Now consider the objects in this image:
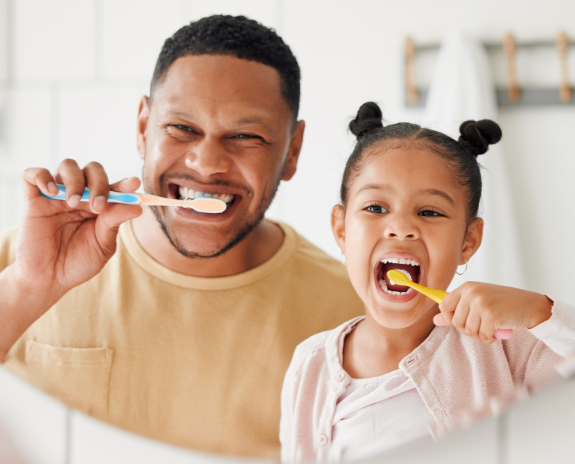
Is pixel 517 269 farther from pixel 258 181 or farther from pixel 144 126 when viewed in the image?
pixel 144 126

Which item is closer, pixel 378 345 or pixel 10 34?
pixel 378 345

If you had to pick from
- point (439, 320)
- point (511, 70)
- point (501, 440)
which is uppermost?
point (511, 70)

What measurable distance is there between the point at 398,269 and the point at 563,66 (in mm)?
226

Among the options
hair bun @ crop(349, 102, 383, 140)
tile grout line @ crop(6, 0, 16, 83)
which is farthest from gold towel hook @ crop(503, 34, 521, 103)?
tile grout line @ crop(6, 0, 16, 83)

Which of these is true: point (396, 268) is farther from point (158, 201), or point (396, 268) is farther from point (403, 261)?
point (158, 201)

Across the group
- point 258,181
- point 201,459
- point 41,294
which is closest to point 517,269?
point 258,181

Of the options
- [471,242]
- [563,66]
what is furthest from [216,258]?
[563,66]

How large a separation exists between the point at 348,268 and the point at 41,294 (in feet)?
1.09

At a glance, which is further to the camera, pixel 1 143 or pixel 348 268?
pixel 1 143

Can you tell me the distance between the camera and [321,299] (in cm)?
51

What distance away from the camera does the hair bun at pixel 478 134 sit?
459mm

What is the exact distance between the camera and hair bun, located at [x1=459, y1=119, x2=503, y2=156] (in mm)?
459

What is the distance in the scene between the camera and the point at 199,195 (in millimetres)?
514

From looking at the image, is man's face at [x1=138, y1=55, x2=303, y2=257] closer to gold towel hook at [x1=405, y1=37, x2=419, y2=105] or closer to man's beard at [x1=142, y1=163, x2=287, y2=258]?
man's beard at [x1=142, y1=163, x2=287, y2=258]
